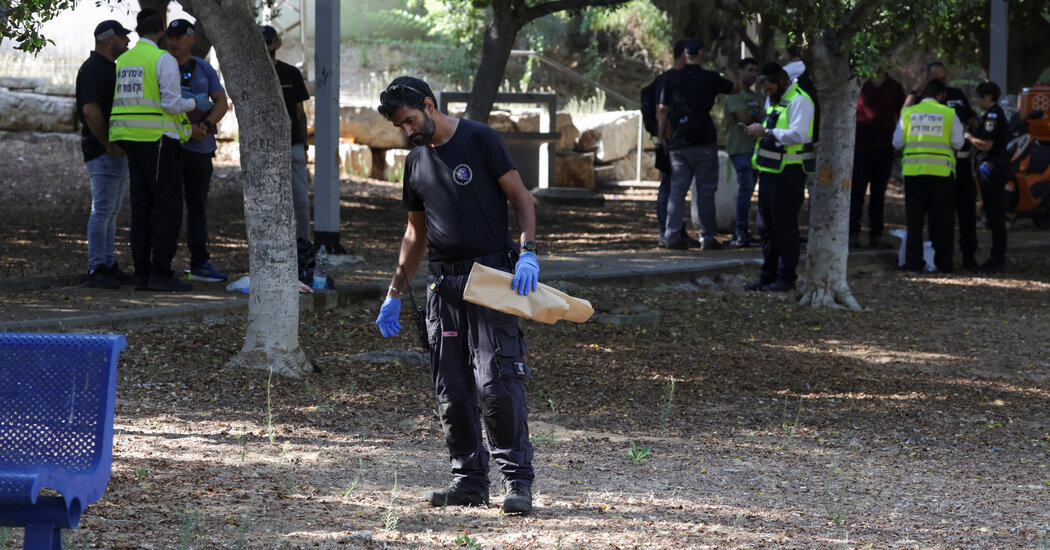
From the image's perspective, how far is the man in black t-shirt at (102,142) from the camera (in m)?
8.26

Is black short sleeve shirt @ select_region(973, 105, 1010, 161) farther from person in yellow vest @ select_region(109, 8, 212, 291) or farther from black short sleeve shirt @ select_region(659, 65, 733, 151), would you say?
person in yellow vest @ select_region(109, 8, 212, 291)

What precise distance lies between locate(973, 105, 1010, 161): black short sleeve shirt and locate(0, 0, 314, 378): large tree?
7.93m

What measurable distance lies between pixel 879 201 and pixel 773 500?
27.9ft

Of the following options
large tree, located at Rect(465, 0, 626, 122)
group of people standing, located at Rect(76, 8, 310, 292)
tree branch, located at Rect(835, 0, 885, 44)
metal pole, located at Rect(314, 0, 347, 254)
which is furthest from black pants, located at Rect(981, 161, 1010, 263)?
group of people standing, located at Rect(76, 8, 310, 292)

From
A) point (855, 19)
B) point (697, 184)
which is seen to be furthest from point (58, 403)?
point (697, 184)

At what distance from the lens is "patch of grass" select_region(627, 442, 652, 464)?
17.9 feet

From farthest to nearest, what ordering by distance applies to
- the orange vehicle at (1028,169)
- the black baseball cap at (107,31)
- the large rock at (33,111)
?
the large rock at (33,111) < the orange vehicle at (1028,169) < the black baseball cap at (107,31)

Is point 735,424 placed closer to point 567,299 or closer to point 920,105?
point 567,299

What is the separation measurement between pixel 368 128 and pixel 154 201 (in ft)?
35.5

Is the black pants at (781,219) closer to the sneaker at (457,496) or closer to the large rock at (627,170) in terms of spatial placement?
the sneaker at (457,496)

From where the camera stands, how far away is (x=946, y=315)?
985 cm

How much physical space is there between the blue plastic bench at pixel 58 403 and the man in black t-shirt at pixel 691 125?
8.60 m

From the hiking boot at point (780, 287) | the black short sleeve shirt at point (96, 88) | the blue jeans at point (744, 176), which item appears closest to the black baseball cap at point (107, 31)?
the black short sleeve shirt at point (96, 88)

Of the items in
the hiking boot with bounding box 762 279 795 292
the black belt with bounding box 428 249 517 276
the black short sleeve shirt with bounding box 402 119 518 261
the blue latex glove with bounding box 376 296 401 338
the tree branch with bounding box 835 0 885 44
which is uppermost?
the tree branch with bounding box 835 0 885 44
